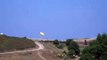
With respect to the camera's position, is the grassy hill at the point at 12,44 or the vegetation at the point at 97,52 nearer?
the vegetation at the point at 97,52

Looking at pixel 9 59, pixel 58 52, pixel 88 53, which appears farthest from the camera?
pixel 58 52

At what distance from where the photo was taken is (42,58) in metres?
95.9

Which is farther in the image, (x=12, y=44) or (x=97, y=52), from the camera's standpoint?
(x=12, y=44)

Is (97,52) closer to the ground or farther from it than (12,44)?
closer to the ground

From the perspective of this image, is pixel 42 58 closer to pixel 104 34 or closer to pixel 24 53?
pixel 24 53

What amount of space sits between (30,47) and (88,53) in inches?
1015

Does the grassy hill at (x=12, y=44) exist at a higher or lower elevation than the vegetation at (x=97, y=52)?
higher

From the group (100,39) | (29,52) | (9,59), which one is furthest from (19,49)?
(100,39)

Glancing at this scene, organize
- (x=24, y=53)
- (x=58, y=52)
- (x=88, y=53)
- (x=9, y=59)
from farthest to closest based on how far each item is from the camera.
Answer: (x=58, y=52) → (x=24, y=53) → (x=9, y=59) → (x=88, y=53)

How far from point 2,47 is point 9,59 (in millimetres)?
8189

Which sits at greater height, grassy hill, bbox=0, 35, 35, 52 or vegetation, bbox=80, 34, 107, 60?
grassy hill, bbox=0, 35, 35, 52

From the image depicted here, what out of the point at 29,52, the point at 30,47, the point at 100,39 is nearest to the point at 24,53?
the point at 29,52

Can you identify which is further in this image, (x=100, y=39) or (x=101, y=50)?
(x=100, y=39)

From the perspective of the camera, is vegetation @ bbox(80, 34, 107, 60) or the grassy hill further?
the grassy hill
